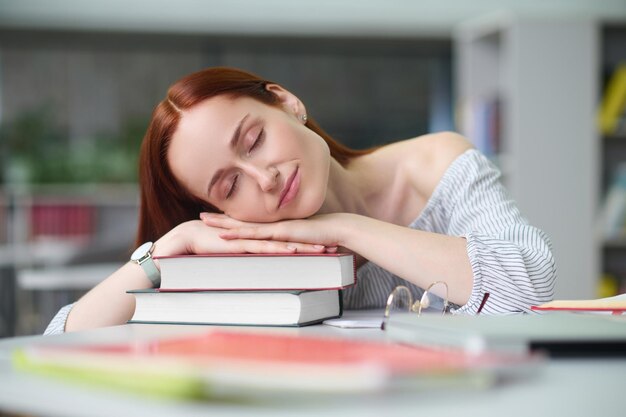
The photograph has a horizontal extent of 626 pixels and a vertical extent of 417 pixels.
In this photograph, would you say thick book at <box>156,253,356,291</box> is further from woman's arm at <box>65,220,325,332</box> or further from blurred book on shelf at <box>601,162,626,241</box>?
blurred book on shelf at <box>601,162,626,241</box>

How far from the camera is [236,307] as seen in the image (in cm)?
120

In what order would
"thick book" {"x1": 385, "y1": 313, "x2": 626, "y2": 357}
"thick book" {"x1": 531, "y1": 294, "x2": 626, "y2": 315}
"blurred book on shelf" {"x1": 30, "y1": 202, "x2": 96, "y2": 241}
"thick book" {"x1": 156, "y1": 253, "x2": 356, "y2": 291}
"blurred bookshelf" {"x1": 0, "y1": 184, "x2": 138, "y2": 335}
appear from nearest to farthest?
1. "thick book" {"x1": 385, "y1": 313, "x2": 626, "y2": 357}
2. "thick book" {"x1": 531, "y1": 294, "x2": 626, "y2": 315}
3. "thick book" {"x1": 156, "y1": 253, "x2": 356, "y2": 291}
4. "blurred bookshelf" {"x1": 0, "y1": 184, "x2": 138, "y2": 335}
5. "blurred book on shelf" {"x1": 30, "y1": 202, "x2": 96, "y2": 241}

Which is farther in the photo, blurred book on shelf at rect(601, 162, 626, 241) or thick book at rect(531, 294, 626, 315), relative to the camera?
blurred book on shelf at rect(601, 162, 626, 241)

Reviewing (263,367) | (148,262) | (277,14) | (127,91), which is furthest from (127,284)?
(127,91)

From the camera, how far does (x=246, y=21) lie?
21.5ft

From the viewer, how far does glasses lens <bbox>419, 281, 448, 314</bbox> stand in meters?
1.30

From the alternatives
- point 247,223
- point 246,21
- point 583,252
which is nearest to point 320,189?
point 247,223

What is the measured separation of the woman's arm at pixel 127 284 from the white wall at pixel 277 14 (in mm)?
5315

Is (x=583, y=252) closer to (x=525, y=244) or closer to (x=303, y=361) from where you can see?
(x=525, y=244)

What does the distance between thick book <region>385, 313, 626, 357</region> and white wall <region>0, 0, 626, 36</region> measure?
5.87 meters

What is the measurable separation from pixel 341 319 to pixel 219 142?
0.36 metres

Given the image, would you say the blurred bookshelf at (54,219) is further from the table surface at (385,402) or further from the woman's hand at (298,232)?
the table surface at (385,402)

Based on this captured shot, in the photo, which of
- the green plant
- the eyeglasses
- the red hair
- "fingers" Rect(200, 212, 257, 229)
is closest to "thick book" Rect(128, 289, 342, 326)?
the eyeglasses

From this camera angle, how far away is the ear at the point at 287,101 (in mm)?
1603
